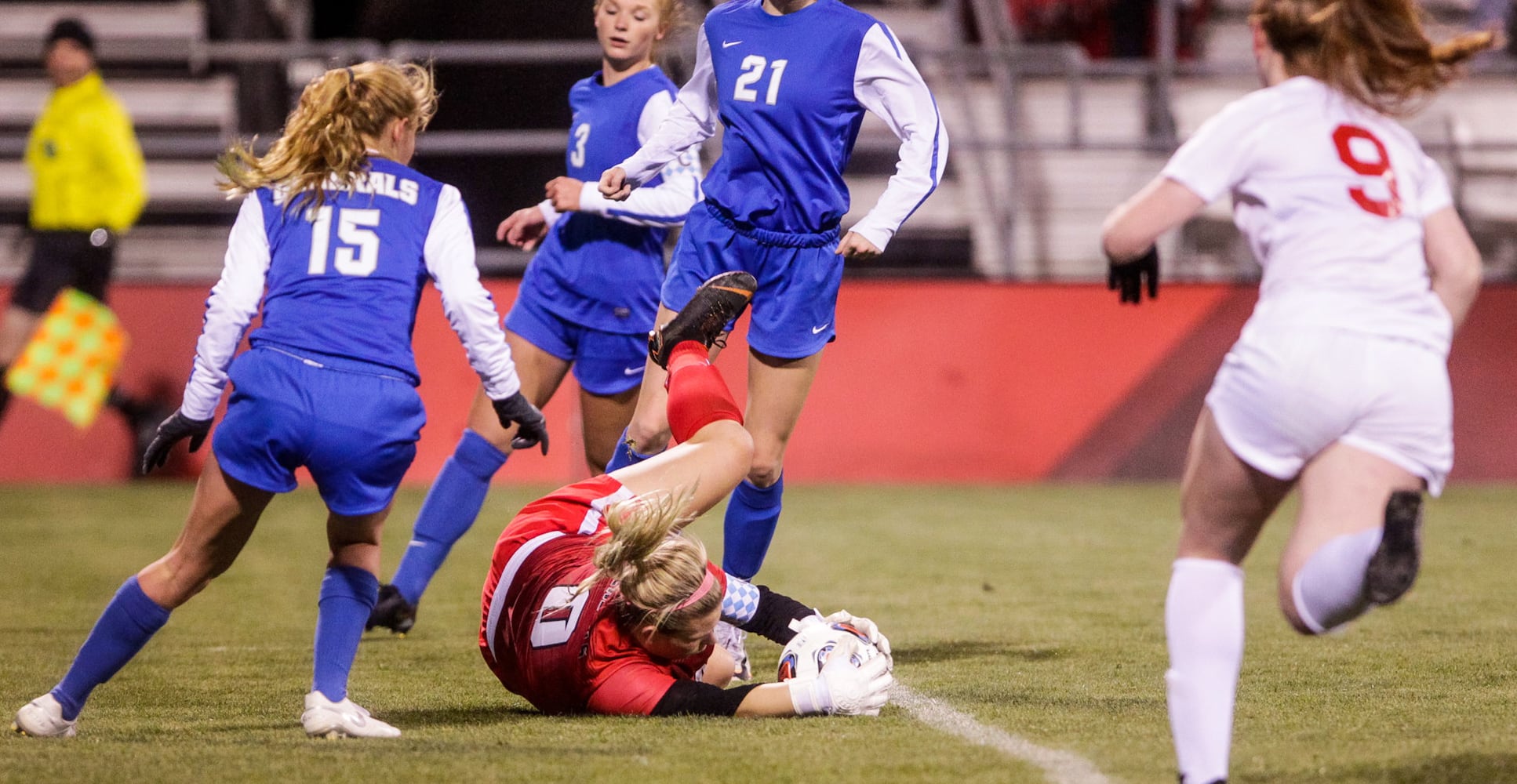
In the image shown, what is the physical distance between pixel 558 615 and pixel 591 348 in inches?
81.7

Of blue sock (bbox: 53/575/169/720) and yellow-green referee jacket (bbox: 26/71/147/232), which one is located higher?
blue sock (bbox: 53/575/169/720)

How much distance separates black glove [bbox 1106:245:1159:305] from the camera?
3.44m

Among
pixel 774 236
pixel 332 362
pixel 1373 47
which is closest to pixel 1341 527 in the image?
pixel 1373 47

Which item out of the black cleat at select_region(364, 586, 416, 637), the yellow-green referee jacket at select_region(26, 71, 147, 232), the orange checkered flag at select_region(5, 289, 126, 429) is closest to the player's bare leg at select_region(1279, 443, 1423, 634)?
the black cleat at select_region(364, 586, 416, 637)

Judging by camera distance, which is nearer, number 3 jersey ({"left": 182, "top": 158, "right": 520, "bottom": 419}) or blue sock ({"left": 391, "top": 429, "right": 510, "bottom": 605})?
number 3 jersey ({"left": 182, "top": 158, "right": 520, "bottom": 419})

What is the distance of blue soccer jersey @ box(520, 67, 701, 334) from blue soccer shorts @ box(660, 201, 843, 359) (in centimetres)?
71

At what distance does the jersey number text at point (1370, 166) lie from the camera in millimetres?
3184

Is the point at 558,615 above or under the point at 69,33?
above

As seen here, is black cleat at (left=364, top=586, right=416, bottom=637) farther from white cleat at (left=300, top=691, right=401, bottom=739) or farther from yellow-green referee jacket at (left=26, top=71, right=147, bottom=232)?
yellow-green referee jacket at (left=26, top=71, right=147, bottom=232)

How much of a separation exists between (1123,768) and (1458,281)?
3.97 feet

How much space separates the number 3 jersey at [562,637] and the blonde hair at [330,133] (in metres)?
1.04

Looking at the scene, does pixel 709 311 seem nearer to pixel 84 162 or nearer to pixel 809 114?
pixel 809 114

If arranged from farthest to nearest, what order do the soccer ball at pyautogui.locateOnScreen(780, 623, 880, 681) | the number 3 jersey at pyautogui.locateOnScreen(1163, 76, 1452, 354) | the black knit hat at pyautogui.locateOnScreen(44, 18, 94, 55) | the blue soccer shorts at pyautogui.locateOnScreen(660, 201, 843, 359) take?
the black knit hat at pyautogui.locateOnScreen(44, 18, 94, 55) → the blue soccer shorts at pyautogui.locateOnScreen(660, 201, 843, 359) → the soccer ball at pyautogui.locateOnScreen(780, 623, 880, 681) → the number 3 jersey at pyautogui.locateOnScreen(1163, 76, 1452, 354)

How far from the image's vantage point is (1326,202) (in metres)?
3.18
